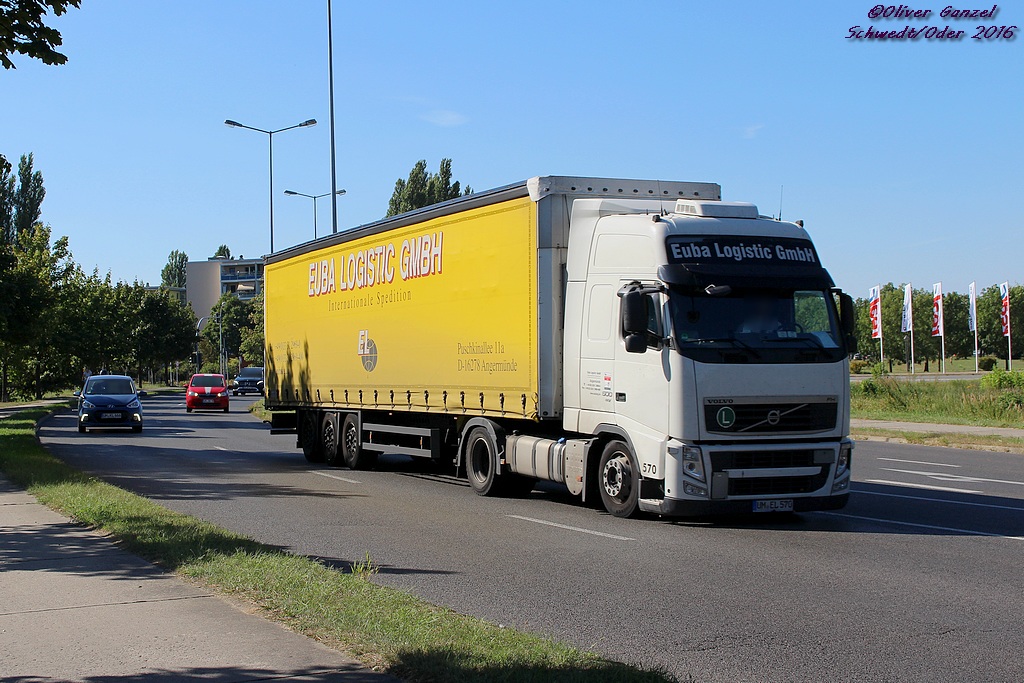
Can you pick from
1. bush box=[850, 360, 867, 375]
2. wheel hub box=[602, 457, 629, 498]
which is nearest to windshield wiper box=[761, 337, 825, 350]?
wheel hub box=[602, 457, 629, 498]

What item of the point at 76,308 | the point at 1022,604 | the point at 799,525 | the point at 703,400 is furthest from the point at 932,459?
the point at 76,308

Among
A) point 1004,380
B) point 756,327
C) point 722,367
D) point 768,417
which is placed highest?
point 756,327

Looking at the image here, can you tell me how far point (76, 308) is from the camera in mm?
56125

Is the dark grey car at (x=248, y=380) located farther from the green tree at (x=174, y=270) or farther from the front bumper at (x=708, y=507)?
the green tree at (x=174, y=270)

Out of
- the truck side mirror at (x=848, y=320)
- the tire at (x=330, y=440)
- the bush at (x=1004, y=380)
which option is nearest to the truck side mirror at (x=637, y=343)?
the truck side mirror at (x=848, y=320)

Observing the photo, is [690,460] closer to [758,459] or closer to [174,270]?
[758,459]

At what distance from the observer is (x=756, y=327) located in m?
11.9

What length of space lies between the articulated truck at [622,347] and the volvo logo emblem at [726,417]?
0.6 inches

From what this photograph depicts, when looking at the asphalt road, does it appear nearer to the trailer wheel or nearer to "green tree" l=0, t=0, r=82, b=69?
the trailer wheel

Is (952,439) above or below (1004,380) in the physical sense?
below

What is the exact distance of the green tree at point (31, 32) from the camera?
9914 mm

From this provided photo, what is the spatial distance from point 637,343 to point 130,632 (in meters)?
6.37

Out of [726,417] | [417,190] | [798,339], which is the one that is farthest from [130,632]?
[417,190]

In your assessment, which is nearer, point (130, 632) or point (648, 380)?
point (130, 632)
